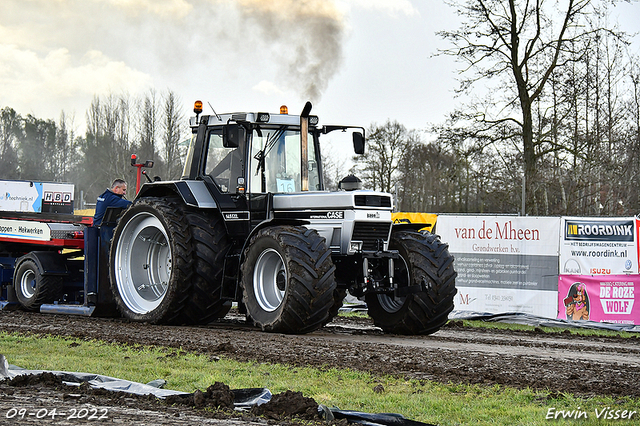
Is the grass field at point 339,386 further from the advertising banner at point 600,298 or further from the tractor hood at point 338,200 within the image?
the advertising banner at point 600,298

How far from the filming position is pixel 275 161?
10.4 m

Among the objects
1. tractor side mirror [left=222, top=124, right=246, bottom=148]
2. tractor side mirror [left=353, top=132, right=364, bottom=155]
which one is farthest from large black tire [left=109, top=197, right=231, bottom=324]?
tractor side mirror [left=353, top=132, right=364, bottom=155]

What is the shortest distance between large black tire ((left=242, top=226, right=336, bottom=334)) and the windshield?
988mm

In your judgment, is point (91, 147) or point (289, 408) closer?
point (289, 408)

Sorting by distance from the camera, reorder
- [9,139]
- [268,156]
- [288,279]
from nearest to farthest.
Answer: [288,279] → [268,156] → [9,139]

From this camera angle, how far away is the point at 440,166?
43281mm

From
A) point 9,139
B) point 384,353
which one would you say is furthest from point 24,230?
point 9,139

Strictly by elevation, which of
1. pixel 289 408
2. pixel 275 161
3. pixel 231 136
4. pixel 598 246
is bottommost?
pixel 289 408

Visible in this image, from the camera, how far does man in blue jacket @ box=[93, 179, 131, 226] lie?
1194 cm

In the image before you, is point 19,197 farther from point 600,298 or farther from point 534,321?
point 600,298

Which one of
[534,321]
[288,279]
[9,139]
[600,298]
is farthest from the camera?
[9,139]

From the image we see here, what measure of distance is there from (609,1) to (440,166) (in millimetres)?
20484

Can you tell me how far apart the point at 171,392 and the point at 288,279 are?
12.2 feet

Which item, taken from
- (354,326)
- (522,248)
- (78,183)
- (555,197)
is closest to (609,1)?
(555,197)
